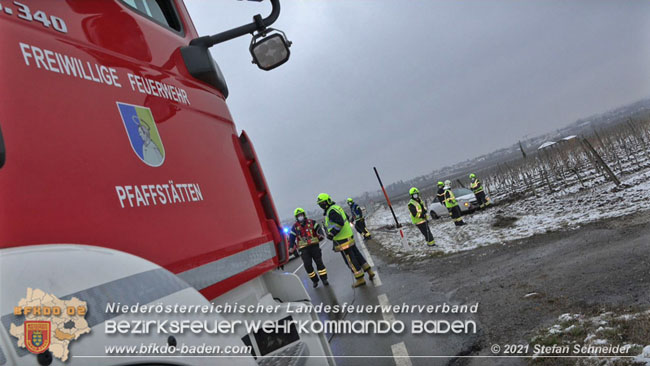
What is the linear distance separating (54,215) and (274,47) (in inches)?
74.9

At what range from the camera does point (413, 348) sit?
456 cm

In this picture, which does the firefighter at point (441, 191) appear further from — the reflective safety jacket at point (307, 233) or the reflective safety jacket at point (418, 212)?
the reflective safety jacket at point (307, 233)

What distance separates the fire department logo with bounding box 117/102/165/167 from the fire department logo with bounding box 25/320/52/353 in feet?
2.88

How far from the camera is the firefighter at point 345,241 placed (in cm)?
875

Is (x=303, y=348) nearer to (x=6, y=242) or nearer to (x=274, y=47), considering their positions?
(x=6, y=242)

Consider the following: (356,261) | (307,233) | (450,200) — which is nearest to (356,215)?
(450,200)

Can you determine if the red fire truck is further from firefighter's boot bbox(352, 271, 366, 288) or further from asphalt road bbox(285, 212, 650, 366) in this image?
firefighter's boot bbox(352, 271, 366, 288)

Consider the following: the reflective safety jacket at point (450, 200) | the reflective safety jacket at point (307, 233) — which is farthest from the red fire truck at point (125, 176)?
the reflective safety jacket at point (450, 200)

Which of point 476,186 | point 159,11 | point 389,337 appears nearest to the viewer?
point 159,11

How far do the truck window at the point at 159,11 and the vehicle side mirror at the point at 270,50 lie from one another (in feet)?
1.73

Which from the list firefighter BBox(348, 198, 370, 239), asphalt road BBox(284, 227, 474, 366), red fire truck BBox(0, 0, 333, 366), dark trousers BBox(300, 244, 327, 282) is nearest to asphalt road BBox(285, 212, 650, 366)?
asphalt road BBox(284, 227, 474, 366)

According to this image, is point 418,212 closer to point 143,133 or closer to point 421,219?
point 421,219

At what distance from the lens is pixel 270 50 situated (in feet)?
9.27

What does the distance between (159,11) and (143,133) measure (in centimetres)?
116
